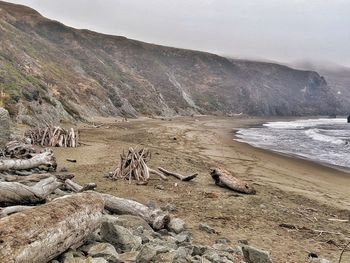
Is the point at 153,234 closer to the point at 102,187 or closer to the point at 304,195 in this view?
the point at 102,187

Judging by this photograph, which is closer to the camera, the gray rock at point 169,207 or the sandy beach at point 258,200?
the sandy beach at point 258,200

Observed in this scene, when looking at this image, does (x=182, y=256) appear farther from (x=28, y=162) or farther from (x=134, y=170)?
(x=28, y=162)

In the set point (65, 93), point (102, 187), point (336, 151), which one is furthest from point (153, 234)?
point (65, 93)

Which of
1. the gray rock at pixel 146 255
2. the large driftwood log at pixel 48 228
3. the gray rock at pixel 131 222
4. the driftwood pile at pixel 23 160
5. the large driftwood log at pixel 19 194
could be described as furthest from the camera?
the driftwood pile at pixel 23 160

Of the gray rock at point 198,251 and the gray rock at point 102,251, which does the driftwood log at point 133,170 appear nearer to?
the gray rock at point 198,251

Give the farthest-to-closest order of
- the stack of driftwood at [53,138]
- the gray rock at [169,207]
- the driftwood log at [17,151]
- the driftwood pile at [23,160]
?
the stack of driftwood at [53,138] < the driftwood log at [17,151] < the driftwood pile at [23,160] < the gray rock at [169,207]

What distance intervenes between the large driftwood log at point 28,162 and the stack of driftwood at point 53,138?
8.77 m

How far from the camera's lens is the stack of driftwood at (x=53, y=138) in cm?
2459

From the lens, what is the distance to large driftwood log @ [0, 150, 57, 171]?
13.4 meters

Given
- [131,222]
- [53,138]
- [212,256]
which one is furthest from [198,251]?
[53,138]

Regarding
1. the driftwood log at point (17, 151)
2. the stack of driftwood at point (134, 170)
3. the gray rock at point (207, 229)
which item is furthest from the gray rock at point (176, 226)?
the driftwood log at point (17, 151)

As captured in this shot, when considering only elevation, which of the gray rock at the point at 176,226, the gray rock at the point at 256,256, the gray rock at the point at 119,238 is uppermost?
the gray rock at the point at 119,238

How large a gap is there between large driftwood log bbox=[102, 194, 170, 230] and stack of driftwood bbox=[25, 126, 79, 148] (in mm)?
15582

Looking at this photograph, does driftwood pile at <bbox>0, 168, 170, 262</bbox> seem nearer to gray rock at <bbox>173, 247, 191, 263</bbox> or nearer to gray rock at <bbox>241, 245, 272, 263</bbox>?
gray rock at <bbox>173, 247, 191, 263</bbox>
